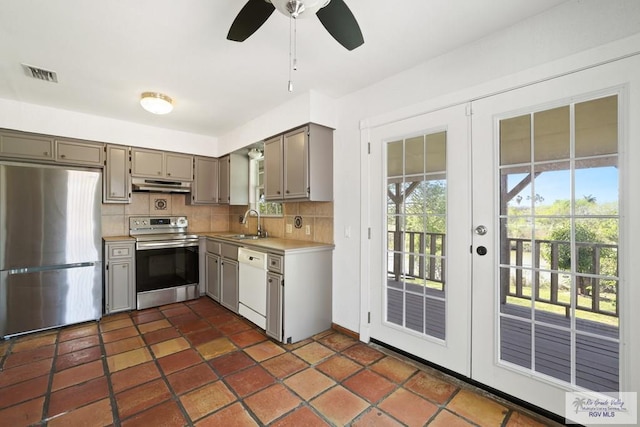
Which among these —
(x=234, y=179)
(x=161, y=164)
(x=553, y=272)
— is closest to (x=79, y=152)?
(x=161, y=164)

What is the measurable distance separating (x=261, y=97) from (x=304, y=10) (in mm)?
1725

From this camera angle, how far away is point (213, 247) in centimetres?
379

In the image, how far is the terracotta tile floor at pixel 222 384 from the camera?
5.59ft

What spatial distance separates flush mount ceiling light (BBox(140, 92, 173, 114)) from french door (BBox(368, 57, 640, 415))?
2215 mm

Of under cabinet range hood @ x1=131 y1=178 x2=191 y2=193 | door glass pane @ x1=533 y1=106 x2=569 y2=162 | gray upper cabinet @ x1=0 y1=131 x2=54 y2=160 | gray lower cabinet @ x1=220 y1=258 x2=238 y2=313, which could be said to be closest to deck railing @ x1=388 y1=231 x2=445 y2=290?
door glass pane @ x1=533 y1=106 x2=569 y2=162

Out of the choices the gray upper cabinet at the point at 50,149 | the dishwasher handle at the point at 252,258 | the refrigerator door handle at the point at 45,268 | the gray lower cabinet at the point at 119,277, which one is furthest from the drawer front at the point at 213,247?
the gray upper cabinet at the point at 50,149

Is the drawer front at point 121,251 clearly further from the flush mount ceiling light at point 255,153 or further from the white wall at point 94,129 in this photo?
the flush mount ceiling light at point 255,153

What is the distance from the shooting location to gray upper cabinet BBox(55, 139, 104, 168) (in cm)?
328

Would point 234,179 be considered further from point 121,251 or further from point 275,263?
point 275,263

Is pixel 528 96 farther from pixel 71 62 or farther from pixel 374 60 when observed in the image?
pixel 71 62

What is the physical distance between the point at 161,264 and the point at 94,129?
1844 millimetres

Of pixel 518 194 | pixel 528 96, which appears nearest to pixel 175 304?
pixel 518 194

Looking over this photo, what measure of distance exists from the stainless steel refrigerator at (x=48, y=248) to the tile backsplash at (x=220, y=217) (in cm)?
84

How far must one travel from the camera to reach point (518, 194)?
1838 millimetres
